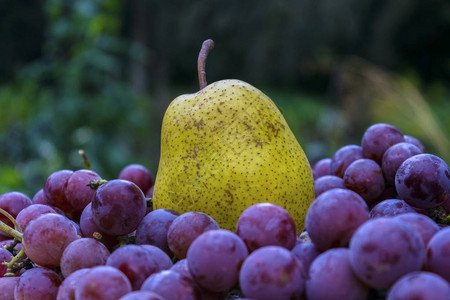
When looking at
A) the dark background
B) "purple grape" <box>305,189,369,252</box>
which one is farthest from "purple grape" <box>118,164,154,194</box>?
the dark background

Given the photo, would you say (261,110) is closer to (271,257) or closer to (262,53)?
(271,257)

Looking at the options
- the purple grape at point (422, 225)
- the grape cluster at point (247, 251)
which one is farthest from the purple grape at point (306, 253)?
the purple grape at point (422, 225)

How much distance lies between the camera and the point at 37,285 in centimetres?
72

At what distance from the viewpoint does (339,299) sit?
0.57 meters

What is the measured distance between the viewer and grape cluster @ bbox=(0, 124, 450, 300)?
55cm

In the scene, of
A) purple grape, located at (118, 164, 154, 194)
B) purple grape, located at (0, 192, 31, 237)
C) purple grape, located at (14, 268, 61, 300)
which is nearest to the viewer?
purple grape, located at (14, 268, 61, 300)

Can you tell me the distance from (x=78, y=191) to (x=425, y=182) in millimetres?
598

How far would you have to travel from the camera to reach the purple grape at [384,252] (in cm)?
54

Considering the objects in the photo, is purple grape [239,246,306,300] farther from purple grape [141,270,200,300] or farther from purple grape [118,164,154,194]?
purple grape [118,164,154,194]

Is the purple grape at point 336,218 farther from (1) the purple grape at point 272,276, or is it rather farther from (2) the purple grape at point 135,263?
(2) the purple grape at point 135,263

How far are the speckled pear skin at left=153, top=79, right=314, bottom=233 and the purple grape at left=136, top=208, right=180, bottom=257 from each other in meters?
0.12

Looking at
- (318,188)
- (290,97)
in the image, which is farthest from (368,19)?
(318,188)

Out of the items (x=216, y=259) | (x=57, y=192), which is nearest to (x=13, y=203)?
(x=57, y=192)

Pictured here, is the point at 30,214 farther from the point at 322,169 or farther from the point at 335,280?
the point at 322,169
